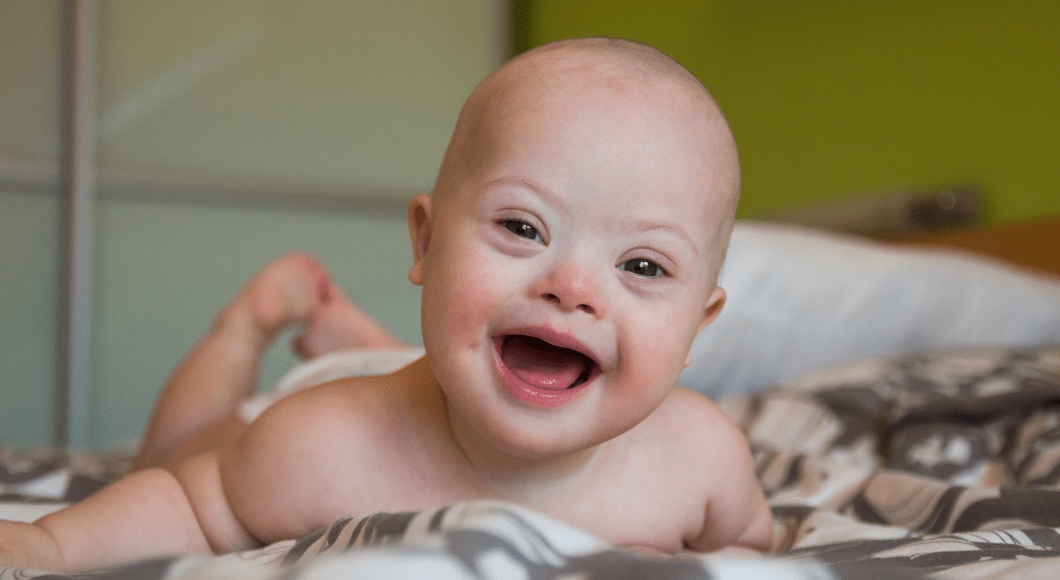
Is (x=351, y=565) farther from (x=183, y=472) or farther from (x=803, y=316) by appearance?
(x=803, y=316)

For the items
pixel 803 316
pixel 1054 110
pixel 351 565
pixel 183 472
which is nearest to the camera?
pixel 351 565

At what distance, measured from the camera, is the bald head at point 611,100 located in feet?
1.75

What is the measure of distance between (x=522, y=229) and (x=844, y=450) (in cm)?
72

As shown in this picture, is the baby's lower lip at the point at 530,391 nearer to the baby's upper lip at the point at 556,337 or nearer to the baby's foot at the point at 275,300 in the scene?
the baby's upper lip at the point at 556,337

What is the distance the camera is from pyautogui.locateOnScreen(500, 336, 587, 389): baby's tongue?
20.1 inches

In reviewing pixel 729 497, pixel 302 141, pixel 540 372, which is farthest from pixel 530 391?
pixel 302 141

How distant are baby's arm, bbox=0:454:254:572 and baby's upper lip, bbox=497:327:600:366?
0.93ft

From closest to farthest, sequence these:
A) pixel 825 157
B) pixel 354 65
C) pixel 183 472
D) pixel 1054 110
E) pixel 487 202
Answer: pixel 487 202
pixel 183 472
pixel 1054 110
pixel 825 157
pixel 354 65

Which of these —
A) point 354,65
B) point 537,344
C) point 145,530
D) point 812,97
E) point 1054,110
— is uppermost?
point 354,65

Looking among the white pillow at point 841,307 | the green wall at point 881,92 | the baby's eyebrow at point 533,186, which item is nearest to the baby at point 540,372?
the baby's eyebrow at point 533,186

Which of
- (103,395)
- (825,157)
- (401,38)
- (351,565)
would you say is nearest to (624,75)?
(351,565)

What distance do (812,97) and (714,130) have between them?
195 centimetres

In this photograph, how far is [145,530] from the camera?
22.1 inches

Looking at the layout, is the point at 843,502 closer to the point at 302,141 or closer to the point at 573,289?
the point at 573,289
